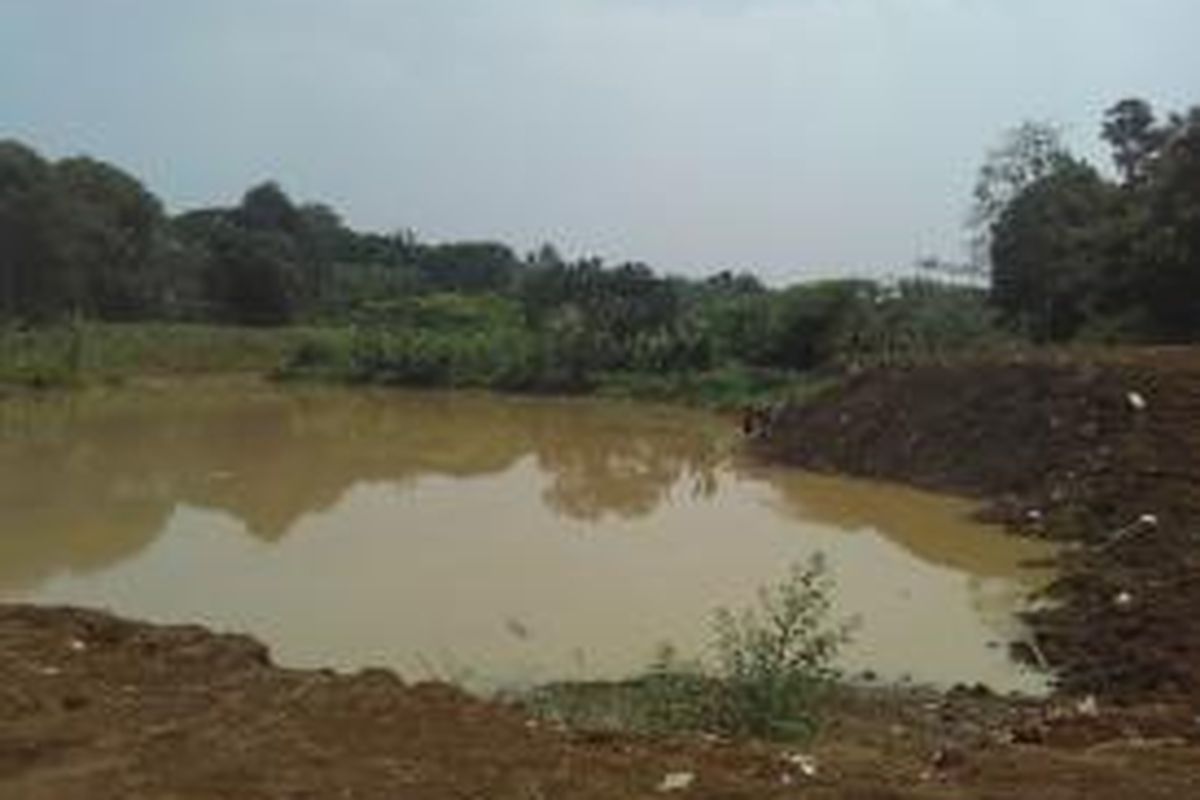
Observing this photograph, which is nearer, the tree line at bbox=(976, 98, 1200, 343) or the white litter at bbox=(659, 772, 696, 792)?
the white litter at bbox=(659, 772, 696, 792)

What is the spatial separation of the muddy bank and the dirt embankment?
394cm

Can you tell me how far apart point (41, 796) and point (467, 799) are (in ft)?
5.28

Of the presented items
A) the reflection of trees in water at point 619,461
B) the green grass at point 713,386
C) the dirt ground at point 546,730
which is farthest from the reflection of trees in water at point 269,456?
the dirt ground at point 546,730

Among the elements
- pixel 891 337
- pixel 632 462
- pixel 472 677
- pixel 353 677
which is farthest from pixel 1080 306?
pixel 353 677

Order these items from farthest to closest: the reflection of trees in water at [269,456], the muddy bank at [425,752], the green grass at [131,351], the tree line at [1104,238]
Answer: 1. the green grass at [131,351]
2. the tree line at [1104,238]
3. the reflection of trees in water at [269,456]
4. the muddy bank at [425,752]

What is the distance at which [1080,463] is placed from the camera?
24141 mm

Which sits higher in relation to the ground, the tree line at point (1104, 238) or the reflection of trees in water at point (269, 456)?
the tree line at point (1104, 238)

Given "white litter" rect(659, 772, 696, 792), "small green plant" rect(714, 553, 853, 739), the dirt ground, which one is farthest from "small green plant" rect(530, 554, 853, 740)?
"white litter" rect(659, 772, 696, 792)

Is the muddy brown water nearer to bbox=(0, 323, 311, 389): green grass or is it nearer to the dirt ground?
the dirt ground

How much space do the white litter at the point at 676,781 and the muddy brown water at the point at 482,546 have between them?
6.02 meters

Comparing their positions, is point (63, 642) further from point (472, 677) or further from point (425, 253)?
point (425, 253)

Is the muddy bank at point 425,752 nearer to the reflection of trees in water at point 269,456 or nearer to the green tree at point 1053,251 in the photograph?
the reflection of trees in water at point 269,456

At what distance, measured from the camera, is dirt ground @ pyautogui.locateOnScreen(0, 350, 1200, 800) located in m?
7.34

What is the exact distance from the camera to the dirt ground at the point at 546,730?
7336 mm
